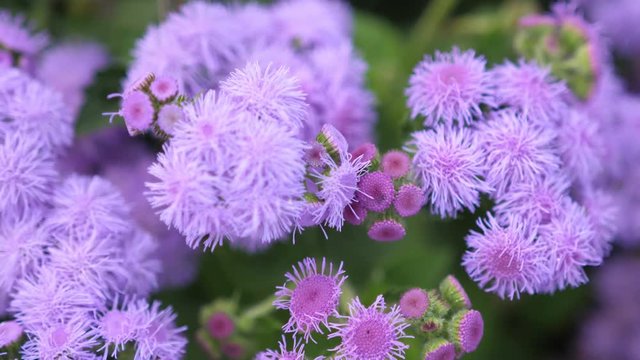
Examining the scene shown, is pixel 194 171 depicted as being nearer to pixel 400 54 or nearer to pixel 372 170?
pixel 372 170

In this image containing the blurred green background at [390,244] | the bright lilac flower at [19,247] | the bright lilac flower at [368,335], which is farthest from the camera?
the blurred green background at [390,244]

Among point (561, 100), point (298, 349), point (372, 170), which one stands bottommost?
point (298, 349)

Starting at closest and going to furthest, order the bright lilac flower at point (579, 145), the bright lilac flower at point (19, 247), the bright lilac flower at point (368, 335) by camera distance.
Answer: the bright lilac flower at point (368, 335) < the bright lilac flower at point (19, 247) < the bright lilac flower at point (579, 145)

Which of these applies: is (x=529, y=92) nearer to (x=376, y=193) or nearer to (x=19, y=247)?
(x=376, y=193)

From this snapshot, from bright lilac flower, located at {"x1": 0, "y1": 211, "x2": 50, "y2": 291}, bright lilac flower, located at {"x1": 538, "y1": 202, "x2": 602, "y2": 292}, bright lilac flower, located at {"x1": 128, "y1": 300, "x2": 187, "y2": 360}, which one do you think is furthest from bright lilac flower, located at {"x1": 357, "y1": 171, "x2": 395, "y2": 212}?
bright lilac flower, located at {"x1": 0, "y1": 211, "x2": 50, "y2": 291}

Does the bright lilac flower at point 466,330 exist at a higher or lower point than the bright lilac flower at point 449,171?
lower

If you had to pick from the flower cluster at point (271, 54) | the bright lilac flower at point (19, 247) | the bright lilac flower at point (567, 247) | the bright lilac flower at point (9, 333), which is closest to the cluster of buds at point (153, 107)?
the flower cluster at point (271, 54)

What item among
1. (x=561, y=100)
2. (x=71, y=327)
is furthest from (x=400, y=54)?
(x=71, y=327)

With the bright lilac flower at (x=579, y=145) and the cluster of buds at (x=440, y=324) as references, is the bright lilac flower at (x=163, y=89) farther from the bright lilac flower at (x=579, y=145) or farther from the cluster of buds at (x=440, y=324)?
the bright lilac flower at (x=579, y=145)
